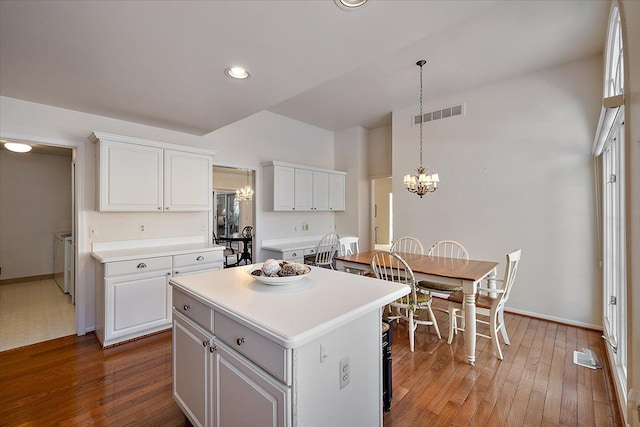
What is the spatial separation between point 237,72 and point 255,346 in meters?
1.97

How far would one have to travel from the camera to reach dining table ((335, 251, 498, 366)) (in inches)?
96.0

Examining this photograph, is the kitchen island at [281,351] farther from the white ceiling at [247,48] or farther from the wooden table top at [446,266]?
the white ceiling at [247,48]

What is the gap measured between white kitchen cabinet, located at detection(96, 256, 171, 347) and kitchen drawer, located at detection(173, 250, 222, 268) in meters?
0.09

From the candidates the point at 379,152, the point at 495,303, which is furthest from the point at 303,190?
the point at 495,303

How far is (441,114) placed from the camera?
4.19 metres

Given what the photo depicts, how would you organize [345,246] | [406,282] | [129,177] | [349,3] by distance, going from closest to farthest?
[349,3]
[406,282]
[129,177]
[345,246]

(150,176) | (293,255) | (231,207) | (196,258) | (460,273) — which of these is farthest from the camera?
(231,207)

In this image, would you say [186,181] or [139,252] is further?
[186,181]

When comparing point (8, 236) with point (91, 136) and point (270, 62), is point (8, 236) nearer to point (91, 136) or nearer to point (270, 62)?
point (91, 136)

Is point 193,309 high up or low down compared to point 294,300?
down

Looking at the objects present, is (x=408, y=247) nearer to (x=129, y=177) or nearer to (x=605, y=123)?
(x=605, y=123)

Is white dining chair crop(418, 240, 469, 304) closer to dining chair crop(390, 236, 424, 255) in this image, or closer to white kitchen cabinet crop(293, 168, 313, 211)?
dining chair crop(390, 236, 424, 255)

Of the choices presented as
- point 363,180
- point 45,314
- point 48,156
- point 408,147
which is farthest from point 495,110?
point 48,156

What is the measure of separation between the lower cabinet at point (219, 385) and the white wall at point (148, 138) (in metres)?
2.12
